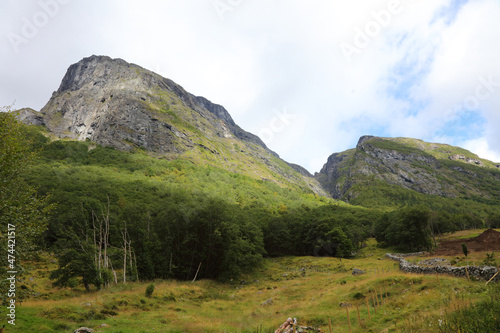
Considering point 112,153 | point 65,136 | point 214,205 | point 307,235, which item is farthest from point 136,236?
point 65,136

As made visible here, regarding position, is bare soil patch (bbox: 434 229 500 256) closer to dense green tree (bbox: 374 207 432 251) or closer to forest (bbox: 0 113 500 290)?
dense green tree (bbox: 374 207 432 251)

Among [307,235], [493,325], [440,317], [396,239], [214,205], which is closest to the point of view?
[493,325]

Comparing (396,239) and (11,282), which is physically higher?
(11,282)

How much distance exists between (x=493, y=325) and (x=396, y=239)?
72.8 metres

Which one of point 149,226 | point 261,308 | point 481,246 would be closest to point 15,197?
point 261,308

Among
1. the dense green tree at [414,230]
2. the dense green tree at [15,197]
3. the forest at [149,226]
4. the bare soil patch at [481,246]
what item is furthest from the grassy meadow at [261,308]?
the dense green tree at [414,230]

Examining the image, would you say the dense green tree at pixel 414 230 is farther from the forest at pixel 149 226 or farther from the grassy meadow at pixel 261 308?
the grassy meadow at pixel 261 308

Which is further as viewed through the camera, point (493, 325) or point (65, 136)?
point (65, 136)

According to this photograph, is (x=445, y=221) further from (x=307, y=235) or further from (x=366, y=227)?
(x=307, y=235)

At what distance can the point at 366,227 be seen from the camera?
100375mm

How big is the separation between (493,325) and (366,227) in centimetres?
10299

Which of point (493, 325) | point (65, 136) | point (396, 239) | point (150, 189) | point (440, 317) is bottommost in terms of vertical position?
point (396, 239)

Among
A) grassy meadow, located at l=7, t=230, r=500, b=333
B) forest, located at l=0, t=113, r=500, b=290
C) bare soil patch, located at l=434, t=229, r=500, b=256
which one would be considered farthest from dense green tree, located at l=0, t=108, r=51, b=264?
bare soil patch, located at l=434, t=229, r=500, b=256

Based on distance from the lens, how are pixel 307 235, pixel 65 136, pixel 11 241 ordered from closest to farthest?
pixel 11 241 < pixel 307 235 < pixel 65 136
